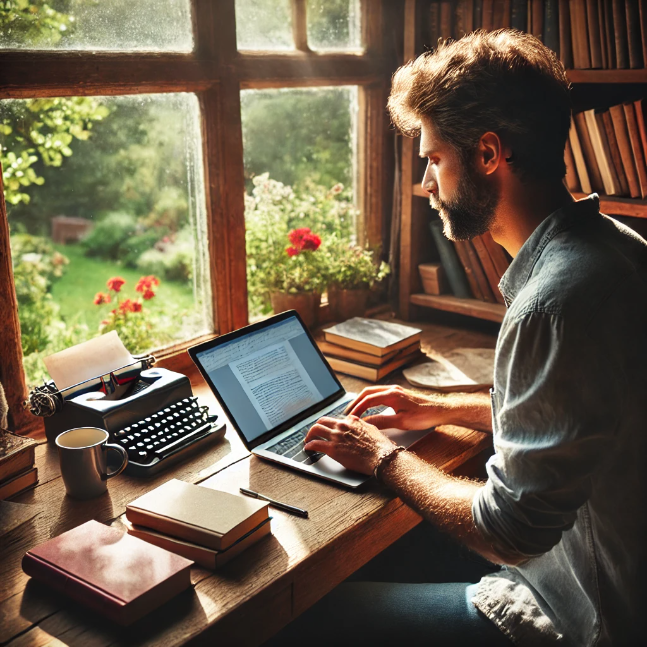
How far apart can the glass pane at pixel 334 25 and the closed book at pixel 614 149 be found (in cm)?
85

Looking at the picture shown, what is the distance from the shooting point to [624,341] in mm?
1142

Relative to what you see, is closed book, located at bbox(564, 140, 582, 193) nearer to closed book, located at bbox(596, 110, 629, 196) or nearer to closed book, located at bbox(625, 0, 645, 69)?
closed book, located at bbox(596, 110, 629, 196)

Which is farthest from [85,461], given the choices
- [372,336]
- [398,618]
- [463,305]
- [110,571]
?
[463,305]

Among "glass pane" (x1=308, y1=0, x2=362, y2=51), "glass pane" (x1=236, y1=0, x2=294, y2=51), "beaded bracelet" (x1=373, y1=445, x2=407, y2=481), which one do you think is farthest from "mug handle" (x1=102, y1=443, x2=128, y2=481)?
"glass pane" (x1=308, y1=0, x2=362, y2=51)

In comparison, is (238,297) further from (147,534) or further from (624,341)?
(624,341)

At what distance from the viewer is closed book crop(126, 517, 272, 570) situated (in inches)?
47.4

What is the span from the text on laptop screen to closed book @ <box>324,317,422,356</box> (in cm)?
24

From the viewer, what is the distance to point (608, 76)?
6.64 feet

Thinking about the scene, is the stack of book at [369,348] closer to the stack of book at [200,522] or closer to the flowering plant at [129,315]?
the flowering plant at [129,315]

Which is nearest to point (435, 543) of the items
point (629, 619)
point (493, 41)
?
point (629, 619)

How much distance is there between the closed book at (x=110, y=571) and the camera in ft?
3.51

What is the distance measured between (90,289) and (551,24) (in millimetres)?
1507

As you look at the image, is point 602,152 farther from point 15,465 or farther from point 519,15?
→ point 15,465

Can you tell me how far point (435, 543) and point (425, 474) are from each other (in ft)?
2.46
